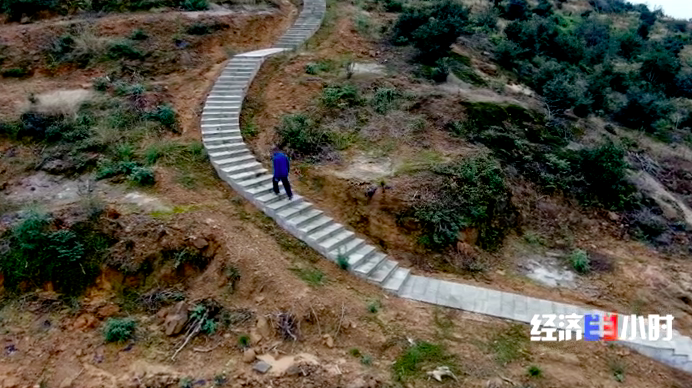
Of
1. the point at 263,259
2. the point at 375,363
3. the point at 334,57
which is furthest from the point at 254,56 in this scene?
the point at 375,363

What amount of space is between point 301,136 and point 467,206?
13.4ft

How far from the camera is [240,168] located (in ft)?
34.6

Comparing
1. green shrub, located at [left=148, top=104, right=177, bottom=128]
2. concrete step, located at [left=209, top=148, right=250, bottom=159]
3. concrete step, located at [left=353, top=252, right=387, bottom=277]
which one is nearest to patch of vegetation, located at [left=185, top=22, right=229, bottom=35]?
green shrub, located at [left=148, top=104, right=177, bottom=128]

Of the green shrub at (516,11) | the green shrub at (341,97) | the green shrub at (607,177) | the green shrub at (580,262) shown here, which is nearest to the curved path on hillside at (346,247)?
the green shrub at (580,262)

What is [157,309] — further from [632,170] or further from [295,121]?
[632,170]

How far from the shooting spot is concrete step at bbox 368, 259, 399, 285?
27.8 feet

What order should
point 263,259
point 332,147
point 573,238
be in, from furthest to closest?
point 332,147 < point 573,238 < point 263,259

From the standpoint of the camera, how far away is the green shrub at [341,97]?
41.5 feet

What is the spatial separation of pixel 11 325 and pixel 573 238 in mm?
10554

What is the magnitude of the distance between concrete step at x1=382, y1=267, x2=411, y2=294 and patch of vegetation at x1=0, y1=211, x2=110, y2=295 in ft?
15.9

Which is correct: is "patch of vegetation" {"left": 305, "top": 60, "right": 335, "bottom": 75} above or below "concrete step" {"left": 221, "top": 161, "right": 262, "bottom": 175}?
above

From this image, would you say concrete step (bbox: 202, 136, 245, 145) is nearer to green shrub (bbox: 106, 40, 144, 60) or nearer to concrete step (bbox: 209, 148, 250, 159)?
concrete step (bbox: 209, 148, 250, 159)

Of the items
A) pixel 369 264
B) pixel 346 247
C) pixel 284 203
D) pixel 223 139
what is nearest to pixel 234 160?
pixel 223 139

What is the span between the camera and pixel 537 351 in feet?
24.1
